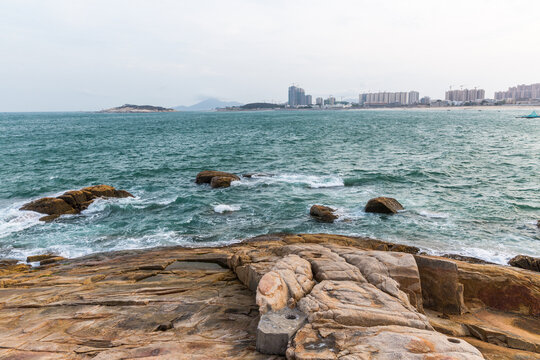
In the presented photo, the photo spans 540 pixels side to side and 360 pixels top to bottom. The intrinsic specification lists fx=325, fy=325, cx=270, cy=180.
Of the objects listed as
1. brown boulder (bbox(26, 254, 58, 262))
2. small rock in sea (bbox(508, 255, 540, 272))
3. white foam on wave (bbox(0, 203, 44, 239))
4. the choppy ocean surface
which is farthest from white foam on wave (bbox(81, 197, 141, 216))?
small rock in sea (bbox(508, 255, 540, 272))

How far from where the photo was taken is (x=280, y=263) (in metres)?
9.52

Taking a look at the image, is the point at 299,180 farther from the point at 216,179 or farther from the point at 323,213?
the point at 323,213

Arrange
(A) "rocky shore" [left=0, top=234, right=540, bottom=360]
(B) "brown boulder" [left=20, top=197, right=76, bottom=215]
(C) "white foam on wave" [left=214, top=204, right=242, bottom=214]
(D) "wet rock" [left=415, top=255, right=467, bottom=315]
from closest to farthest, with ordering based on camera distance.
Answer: (A) "rocky shore" [left=0, top=234, right=540, bottom=360]
(D) "wet rock" [left=415, top=255, right=467, bottom=315]
(B) "brown boulder" [left=20, top=197, right=76, bottom=215]
(C) "white foam on wave" [left=214, top=204, right=242, bottom=214]

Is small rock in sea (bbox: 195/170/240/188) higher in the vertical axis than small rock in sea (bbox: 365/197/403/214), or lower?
higher

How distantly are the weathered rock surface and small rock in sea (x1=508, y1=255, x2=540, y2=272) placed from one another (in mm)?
25887

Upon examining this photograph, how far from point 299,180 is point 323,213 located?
1044 cm

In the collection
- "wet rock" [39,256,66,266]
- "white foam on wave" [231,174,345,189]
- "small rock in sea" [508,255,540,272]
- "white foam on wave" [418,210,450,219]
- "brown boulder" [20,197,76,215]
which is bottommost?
"wet rock" [39,256,66,266]

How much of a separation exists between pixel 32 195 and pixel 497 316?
32.1 meters

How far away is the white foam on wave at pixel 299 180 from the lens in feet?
97.0

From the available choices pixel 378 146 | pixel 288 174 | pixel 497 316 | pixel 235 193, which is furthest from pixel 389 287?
pixel 378 146

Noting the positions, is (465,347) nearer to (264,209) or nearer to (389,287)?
(389,287)

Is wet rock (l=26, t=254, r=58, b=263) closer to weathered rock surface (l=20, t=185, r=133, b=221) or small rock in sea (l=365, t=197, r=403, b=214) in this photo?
weathered rock surface (l=20, t=185, r=133, b=221)

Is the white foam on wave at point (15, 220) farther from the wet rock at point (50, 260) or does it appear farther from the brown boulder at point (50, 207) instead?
the wet rock at point (50, 260)

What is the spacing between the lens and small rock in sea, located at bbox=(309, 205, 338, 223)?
2062cm
